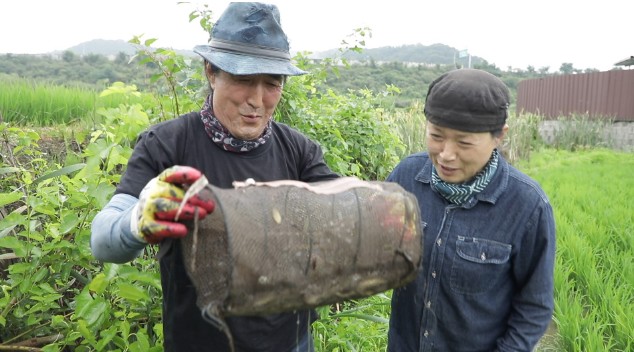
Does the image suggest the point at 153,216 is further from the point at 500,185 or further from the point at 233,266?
Result: the point at 500,185

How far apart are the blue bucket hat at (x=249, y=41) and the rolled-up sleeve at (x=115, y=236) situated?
445mm

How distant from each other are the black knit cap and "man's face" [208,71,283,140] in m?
0.46

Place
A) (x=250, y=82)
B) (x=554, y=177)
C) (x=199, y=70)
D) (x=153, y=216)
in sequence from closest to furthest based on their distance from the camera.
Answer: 1. (x=153, y=216)
2. (x=250, y=82)
3. (x=199, y=70)
4. (x=554, y=177)

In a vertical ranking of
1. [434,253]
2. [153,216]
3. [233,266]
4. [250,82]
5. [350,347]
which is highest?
[250,82]

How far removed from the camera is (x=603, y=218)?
4.54 meters

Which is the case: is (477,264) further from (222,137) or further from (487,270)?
(222,137)

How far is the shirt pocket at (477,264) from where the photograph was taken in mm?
1392

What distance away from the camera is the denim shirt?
1.38m

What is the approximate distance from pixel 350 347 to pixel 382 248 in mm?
1444

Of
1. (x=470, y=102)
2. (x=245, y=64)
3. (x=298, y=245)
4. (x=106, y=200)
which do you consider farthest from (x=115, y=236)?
(x=470, y=102)

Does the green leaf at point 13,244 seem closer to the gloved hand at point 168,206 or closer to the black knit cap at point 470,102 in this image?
the gloved hand at point 168,206

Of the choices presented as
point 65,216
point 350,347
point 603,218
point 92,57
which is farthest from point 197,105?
point 92,57

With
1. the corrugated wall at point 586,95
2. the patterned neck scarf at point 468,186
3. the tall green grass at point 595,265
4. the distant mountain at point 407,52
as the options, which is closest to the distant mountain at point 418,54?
the distant mountain at point 407,52

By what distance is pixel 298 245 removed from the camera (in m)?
1.01
